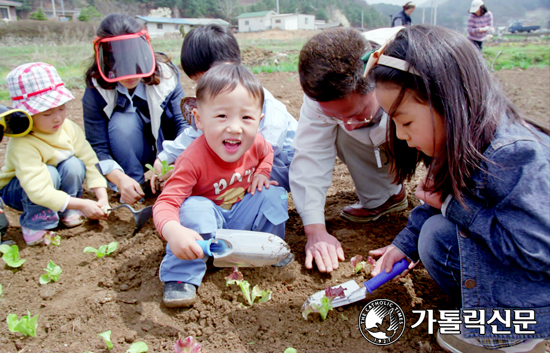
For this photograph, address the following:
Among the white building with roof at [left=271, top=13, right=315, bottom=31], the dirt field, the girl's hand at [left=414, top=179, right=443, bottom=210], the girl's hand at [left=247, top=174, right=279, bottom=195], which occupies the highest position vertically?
the white building with roof at [left=271, top=13, right=315, bottom=31]

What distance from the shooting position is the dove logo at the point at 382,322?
1.61 m

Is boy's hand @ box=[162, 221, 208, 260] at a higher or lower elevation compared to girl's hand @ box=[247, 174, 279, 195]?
lower

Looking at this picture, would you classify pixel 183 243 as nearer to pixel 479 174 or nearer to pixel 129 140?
pixel 479 174

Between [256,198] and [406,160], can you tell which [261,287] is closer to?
[256,198]

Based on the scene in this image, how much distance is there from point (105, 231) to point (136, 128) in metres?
0.78

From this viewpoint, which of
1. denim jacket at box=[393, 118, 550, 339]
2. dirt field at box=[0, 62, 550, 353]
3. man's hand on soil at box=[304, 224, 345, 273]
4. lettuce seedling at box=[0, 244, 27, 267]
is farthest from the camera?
lettuce seedling at box=[0, 244, 27, 267]

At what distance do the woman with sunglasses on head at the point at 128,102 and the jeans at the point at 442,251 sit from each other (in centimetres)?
175

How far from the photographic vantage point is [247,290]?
5.94 ft

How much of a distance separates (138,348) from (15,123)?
1537mm

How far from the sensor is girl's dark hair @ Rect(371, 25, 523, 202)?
4.17 ft

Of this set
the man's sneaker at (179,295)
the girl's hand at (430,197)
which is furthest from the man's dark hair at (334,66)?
the man's sneaker at (179,295)

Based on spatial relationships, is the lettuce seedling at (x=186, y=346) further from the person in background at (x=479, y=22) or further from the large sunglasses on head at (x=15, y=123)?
the person in background at (x=479, y=22)

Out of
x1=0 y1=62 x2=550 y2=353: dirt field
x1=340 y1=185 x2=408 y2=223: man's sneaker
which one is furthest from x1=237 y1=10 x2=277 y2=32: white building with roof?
x1=0 y1=62 x2=550 y2=353: dirt field

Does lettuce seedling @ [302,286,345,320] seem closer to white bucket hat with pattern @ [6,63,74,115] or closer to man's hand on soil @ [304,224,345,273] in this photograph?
man's hand on soil @ [304,224,345,273]
